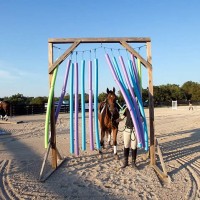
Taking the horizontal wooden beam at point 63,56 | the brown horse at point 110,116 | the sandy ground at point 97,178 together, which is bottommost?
the sandy ground at point 97,178

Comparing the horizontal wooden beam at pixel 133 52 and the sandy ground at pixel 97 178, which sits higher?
the horizontal wooden beam at pixel 133 52

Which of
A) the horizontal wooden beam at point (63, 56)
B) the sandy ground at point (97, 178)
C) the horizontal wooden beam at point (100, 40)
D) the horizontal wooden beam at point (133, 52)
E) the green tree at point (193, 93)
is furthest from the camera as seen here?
the green tree at point (193, 93)

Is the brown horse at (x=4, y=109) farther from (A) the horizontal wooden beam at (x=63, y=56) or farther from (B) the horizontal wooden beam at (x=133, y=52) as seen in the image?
(B) the horizontal wooden beam at (x=133, y=52)

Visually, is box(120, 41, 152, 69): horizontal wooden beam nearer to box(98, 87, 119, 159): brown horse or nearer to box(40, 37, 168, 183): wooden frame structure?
box(40, 37, 168, 183): wooden frame structure

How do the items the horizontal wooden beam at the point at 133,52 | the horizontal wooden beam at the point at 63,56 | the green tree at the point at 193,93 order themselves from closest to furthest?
the horizontal wooden beam at the point at 63,56, the horizontal wooden beam at the point at 133,52, the green tree at the point at 193,93

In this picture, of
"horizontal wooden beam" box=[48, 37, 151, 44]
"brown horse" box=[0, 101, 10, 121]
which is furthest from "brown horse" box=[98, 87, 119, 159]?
"brown horse" box=[0, 101, 10, 121]

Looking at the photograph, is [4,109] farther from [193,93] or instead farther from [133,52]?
[193,93]

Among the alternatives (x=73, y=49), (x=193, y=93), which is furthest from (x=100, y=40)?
(x=193, y=93)

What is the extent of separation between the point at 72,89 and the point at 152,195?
367cm

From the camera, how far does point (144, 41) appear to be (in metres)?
8.76

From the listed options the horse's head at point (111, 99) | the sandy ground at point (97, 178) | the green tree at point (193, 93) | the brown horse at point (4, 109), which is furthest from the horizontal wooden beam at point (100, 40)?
the green tree at point (193, 93)

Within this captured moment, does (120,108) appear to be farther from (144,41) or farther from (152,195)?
(152,195)

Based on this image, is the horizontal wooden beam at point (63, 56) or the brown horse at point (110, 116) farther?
the brown horse at point (110, 116)

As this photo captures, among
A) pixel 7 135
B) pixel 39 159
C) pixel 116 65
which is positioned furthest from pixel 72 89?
pixel 7 135
